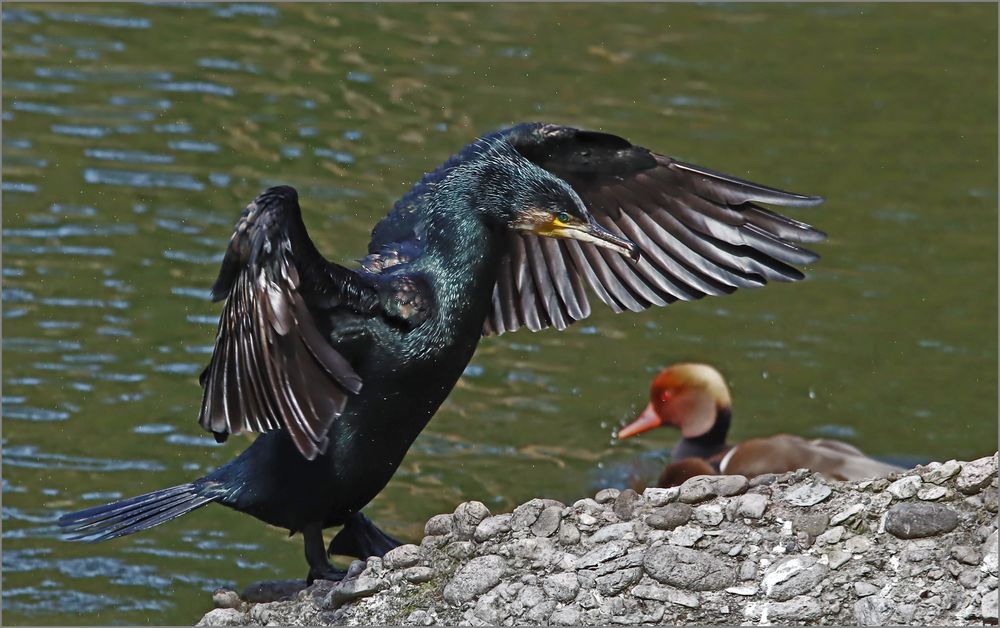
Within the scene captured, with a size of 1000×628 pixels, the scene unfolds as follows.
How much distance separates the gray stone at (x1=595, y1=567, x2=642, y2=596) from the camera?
545 centimetres

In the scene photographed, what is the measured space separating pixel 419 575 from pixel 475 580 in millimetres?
224

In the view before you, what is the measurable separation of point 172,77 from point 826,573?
27.9 ft

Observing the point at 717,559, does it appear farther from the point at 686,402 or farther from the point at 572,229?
the point at 686,402

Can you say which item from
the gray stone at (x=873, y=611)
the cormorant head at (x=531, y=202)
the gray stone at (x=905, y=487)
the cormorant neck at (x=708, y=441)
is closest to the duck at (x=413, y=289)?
the cormorant head at (x=531, y=202)

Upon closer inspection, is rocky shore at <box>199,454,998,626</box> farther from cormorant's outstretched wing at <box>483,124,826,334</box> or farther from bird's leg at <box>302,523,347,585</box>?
cormorant's outstretched wing at <box>483,124,826,334</box>

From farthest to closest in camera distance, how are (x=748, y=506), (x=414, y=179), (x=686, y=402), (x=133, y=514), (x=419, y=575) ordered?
(x=414, y=179) < (x=686, y=402) < (x=133, y=514) < (x=419, y=575) < (x=748, y=506)

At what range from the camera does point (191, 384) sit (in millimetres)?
9188

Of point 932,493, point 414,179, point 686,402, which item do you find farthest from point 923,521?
point 414,179

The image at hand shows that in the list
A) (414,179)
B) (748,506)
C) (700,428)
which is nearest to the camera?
(748,506)

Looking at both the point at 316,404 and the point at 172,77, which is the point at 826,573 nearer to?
the point at 316,404

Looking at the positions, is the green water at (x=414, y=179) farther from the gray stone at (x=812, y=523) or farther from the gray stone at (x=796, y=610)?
the gray stone at (x=796, y=610)

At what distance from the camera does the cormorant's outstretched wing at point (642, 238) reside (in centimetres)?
646

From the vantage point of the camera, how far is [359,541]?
20.7 ft

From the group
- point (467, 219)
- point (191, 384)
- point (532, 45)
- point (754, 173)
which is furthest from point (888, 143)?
point (467, 219)
